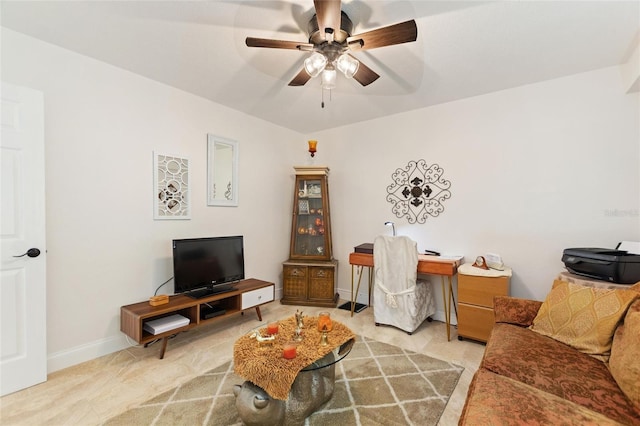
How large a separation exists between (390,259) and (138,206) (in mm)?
2548

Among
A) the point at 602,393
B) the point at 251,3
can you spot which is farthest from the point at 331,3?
the point at 602,393

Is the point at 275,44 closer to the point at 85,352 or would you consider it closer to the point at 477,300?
the point at 477,300

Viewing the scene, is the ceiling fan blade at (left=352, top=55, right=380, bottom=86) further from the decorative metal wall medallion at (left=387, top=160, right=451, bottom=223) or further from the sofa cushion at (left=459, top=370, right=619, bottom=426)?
the sofa cushion at (left=459, top=370, right=619, bottom=426)

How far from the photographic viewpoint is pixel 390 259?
2963 mm

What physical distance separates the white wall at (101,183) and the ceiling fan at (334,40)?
62.4 inches

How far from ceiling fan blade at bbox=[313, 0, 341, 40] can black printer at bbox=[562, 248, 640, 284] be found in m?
2.40

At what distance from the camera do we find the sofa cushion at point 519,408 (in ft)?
Result: 3.51

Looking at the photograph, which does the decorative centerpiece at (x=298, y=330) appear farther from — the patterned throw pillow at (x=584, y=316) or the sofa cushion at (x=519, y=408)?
the patterned throw pillow at (x=584, y=316)

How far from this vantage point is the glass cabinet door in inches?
158

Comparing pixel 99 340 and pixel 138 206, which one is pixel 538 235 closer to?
pixel 138 206

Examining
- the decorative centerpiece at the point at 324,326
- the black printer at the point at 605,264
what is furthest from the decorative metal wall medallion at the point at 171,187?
the black printer at the point at 605,264

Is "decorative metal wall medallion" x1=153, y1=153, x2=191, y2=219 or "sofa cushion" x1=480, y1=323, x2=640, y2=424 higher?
"decorative metal wall medallion" x1=153, y1=153, x2=191, y2=219

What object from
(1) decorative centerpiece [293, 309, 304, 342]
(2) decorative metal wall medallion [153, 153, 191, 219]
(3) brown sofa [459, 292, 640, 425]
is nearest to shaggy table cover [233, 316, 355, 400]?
(1) decorative centerpiece [293, 309, 304, 342]

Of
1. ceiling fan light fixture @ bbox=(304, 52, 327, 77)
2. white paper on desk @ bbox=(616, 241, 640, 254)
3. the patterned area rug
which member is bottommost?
the patterned area rug
